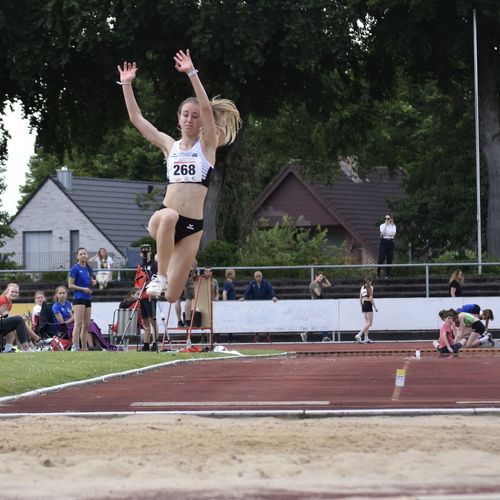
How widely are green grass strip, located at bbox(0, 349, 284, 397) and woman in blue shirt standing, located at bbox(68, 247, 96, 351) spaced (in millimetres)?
1921

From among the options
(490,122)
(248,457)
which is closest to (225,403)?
(248,457)

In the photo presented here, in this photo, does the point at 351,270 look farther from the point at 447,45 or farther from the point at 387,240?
the point at 447,45

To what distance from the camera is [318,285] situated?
111 feet

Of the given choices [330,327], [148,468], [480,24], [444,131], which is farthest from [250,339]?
[148,468]

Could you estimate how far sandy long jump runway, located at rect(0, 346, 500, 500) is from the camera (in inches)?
305

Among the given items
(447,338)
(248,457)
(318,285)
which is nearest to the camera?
(248,457)

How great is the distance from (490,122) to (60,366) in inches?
1078

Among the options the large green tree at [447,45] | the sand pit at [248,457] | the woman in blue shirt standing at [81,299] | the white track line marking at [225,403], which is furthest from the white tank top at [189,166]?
the large green tree at [447,45]

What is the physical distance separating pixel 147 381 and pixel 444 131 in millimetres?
34928

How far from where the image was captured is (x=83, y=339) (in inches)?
950

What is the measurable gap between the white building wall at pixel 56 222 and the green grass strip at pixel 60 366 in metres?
46.8

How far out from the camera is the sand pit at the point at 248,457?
305 inches

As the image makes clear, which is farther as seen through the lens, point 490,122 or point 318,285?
point 490,122

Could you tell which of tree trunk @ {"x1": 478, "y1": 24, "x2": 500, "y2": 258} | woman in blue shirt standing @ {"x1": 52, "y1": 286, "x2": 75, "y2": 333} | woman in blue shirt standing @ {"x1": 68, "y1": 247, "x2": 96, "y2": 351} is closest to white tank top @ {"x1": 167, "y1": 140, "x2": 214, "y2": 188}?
woman in blue shirt standing @ {"x1": 68, "y1": 247, "x2": 96, "y2": 351}
